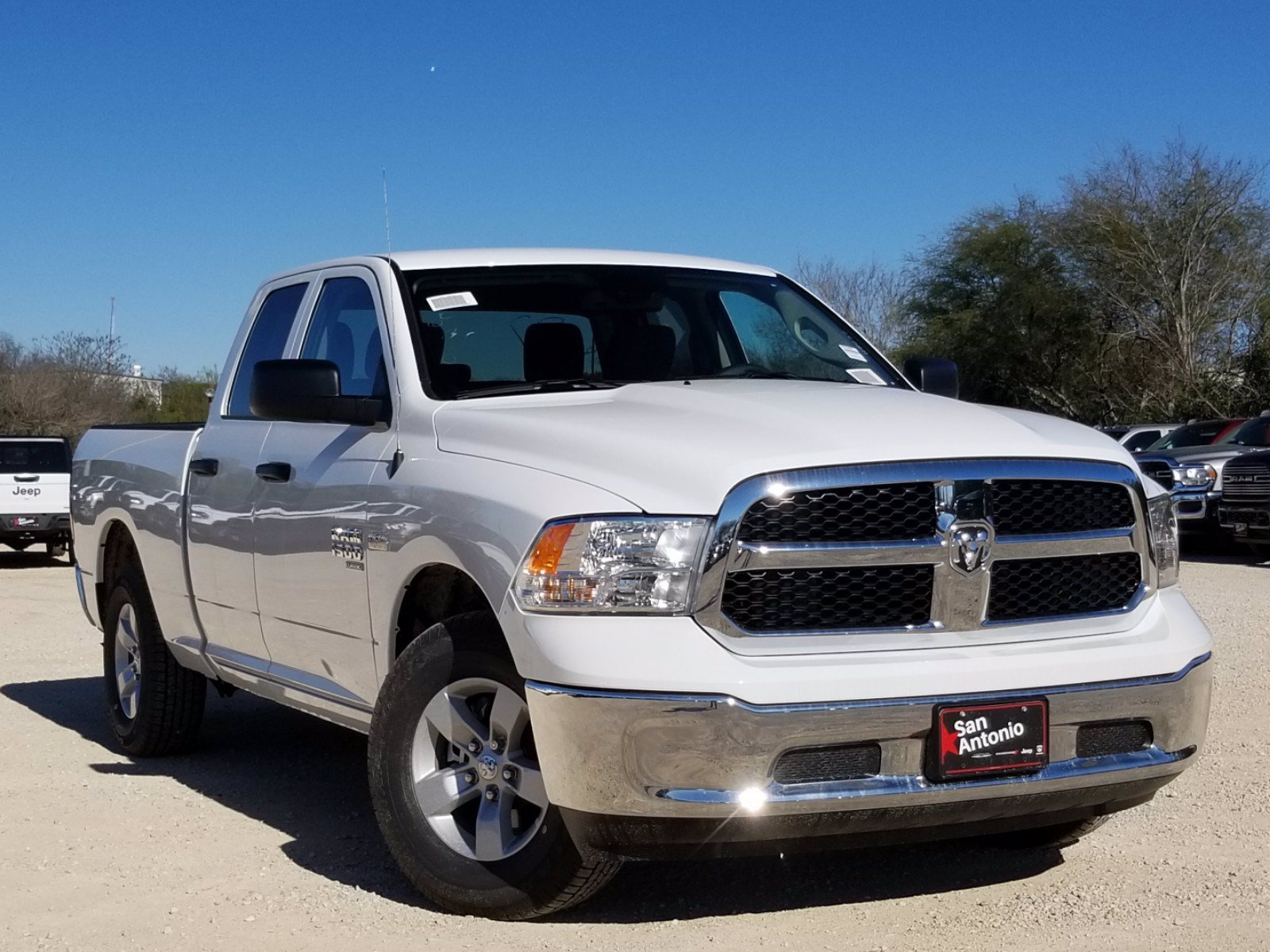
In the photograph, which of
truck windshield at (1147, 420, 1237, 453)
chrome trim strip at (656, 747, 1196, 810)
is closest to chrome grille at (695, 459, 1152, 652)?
chrome trim strip at (656, 747, 1196, 810)

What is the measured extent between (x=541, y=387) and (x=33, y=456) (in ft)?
59.4

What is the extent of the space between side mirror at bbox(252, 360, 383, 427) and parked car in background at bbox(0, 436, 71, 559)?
16.6 meters

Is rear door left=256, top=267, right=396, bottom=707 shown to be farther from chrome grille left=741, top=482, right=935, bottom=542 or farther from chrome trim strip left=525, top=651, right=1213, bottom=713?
chrome grille left=741, top=482, right=935, bottom=542

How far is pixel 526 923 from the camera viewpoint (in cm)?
434

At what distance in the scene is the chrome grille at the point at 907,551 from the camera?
12.7ft

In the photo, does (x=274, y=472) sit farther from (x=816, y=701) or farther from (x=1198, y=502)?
(x=1198, y=502)

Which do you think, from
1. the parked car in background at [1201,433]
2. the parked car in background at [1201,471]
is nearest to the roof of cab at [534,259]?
the parked car in background at [1201,471]

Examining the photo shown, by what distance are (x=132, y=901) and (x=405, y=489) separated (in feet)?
4.67

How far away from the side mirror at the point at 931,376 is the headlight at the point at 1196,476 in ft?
45.1

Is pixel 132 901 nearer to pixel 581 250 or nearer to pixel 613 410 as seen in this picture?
pixel 613 410

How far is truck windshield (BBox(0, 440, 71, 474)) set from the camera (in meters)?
21.2

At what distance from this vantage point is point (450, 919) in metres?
4.37

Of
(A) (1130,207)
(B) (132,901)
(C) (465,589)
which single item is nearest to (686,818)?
(C) (465,589)

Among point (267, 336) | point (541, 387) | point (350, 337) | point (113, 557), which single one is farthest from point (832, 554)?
point (113, 557)
